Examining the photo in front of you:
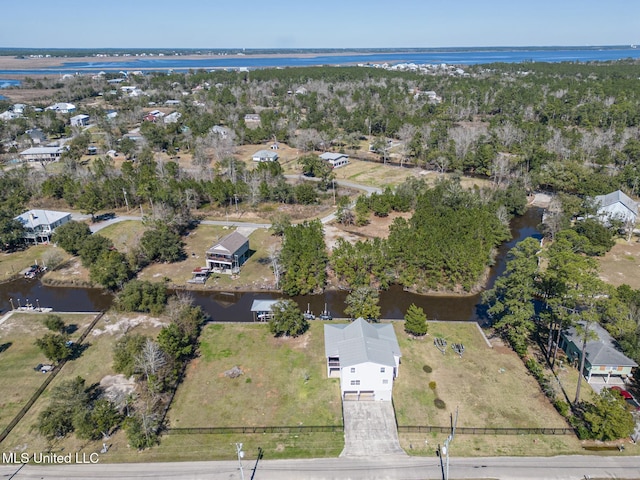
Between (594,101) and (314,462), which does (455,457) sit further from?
(594,101)

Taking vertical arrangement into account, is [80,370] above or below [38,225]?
below

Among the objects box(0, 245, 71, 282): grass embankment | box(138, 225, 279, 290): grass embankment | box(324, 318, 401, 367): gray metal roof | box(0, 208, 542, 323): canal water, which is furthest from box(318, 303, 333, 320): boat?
box(0, 245, 71, 282): grass embankment

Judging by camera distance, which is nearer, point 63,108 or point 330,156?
point 330,156

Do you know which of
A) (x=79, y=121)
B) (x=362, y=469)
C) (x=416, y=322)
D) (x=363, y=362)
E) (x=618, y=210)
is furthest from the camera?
(x=79, y=121)

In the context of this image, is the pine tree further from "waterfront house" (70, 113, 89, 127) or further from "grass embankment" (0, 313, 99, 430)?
"waterfront house" (70, 113, 89, 127)

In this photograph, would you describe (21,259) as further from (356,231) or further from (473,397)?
(473,397)

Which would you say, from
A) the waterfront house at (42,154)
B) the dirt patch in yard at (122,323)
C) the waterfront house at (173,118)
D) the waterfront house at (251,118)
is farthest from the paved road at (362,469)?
the waterfront house at (251,118)

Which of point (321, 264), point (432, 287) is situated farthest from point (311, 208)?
point (432, 287)

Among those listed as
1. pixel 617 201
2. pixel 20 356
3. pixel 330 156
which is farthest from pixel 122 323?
pixel 617 201
